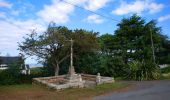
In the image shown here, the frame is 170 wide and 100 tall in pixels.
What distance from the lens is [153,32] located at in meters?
41.0

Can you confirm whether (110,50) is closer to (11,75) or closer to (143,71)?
(143,71)

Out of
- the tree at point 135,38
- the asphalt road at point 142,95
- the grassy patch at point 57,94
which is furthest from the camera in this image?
the tree at point 135,38

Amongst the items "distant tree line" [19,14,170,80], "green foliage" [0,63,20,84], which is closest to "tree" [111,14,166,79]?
"distant tree line" [19,14,170,80]

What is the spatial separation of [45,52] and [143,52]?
1414 centimetres

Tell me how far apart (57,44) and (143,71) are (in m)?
10.8

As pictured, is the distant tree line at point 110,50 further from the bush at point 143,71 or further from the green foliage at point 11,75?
the green foliage at point 11,75

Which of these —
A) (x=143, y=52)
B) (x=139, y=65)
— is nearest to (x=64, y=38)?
(x=139, y=65)

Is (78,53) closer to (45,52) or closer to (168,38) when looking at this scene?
(45,52)

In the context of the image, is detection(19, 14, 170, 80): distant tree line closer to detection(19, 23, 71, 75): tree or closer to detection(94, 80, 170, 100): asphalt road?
detection(19, 23, 71, 75): tree

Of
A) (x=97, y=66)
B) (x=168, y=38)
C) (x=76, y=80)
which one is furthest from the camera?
(x=168, y=38)

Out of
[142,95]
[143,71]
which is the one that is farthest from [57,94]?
[143,71]

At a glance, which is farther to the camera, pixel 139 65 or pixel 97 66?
pixel 97 66

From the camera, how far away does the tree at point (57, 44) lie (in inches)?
1313

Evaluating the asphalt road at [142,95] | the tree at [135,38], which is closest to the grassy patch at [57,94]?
the asphalt road at [142,95]
